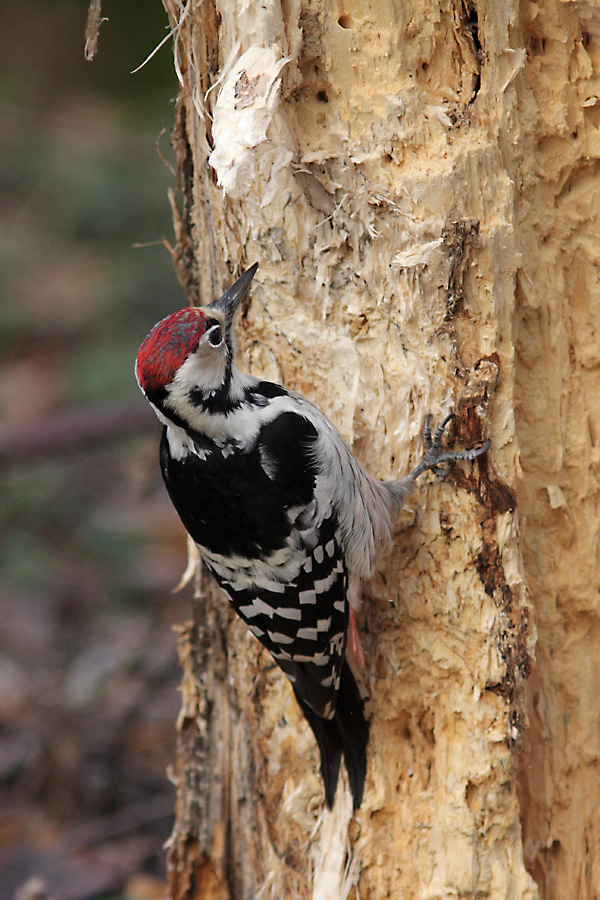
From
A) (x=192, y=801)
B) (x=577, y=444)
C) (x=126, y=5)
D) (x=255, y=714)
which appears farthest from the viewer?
(x=126, y=5)

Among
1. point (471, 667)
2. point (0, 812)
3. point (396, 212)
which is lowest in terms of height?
point (0, 812)

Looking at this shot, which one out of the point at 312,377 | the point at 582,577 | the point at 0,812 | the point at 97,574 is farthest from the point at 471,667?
the point at 97,574

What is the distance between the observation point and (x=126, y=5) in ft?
11.5

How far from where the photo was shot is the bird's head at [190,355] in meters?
2.23

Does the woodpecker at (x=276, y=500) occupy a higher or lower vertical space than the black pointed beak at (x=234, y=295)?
lower

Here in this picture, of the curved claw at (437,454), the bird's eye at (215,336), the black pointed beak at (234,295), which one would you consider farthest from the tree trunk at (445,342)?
the bird's eye at (215,336)

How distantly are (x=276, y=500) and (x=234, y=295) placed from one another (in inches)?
23.1

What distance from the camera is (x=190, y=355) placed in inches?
88.7

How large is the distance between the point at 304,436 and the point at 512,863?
129 cm

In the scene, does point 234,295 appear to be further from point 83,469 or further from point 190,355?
point 83,469

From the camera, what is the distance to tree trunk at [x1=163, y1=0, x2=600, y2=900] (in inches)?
88.7

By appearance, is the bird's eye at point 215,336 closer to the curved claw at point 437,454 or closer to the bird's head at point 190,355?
the bird's head at point 190,355

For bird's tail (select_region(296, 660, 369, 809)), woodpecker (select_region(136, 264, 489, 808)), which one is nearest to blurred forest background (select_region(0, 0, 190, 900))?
woodpecker (select_region(136, 264, 489, 808))

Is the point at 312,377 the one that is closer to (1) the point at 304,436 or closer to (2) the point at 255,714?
(1) the point at 304,436
